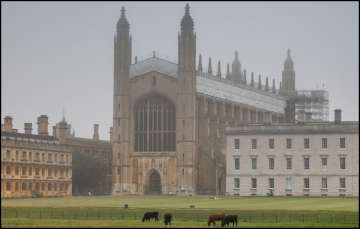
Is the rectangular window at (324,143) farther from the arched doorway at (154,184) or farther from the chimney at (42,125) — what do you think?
the chimney at (42,125)

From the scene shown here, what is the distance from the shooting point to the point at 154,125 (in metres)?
136

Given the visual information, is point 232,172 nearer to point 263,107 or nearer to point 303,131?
point 303,131

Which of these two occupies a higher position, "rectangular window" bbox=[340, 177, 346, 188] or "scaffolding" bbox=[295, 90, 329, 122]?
"scaffolding" bbox=[295, 90, 329, 122]

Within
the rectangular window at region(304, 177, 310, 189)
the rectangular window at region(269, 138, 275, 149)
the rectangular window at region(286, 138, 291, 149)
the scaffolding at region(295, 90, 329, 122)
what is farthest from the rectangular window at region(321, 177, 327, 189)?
the scaffolding at region(295, 90, 329, 122)

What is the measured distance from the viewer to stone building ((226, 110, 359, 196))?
119375 millimetres

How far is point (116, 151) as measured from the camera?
13662cm

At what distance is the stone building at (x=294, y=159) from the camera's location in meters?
119

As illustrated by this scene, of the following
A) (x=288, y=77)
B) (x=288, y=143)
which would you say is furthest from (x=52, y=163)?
(x=288, y=77)

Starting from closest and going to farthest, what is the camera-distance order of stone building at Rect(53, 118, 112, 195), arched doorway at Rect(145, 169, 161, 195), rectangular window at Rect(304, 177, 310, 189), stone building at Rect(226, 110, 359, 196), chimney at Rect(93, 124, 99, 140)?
stone building at Rect(226, 110, 359, 196)
rectangular window at Rect(304, 177, 310, 189)
arched doorway at Rect(145, 169, 161, 195)
stone building at Rect(53, 118, 112, 195)
chimney at Rect(93, 124, 99, 140)

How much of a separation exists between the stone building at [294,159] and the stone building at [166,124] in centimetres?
829

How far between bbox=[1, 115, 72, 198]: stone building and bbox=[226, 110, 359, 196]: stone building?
2460cm

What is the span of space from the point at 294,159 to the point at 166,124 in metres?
21.3

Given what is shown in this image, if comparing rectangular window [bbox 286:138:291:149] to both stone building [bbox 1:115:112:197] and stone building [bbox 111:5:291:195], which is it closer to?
stone building [bbox 111:5:291:195]

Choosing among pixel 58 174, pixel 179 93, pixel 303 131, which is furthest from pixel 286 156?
pixel 58 174
